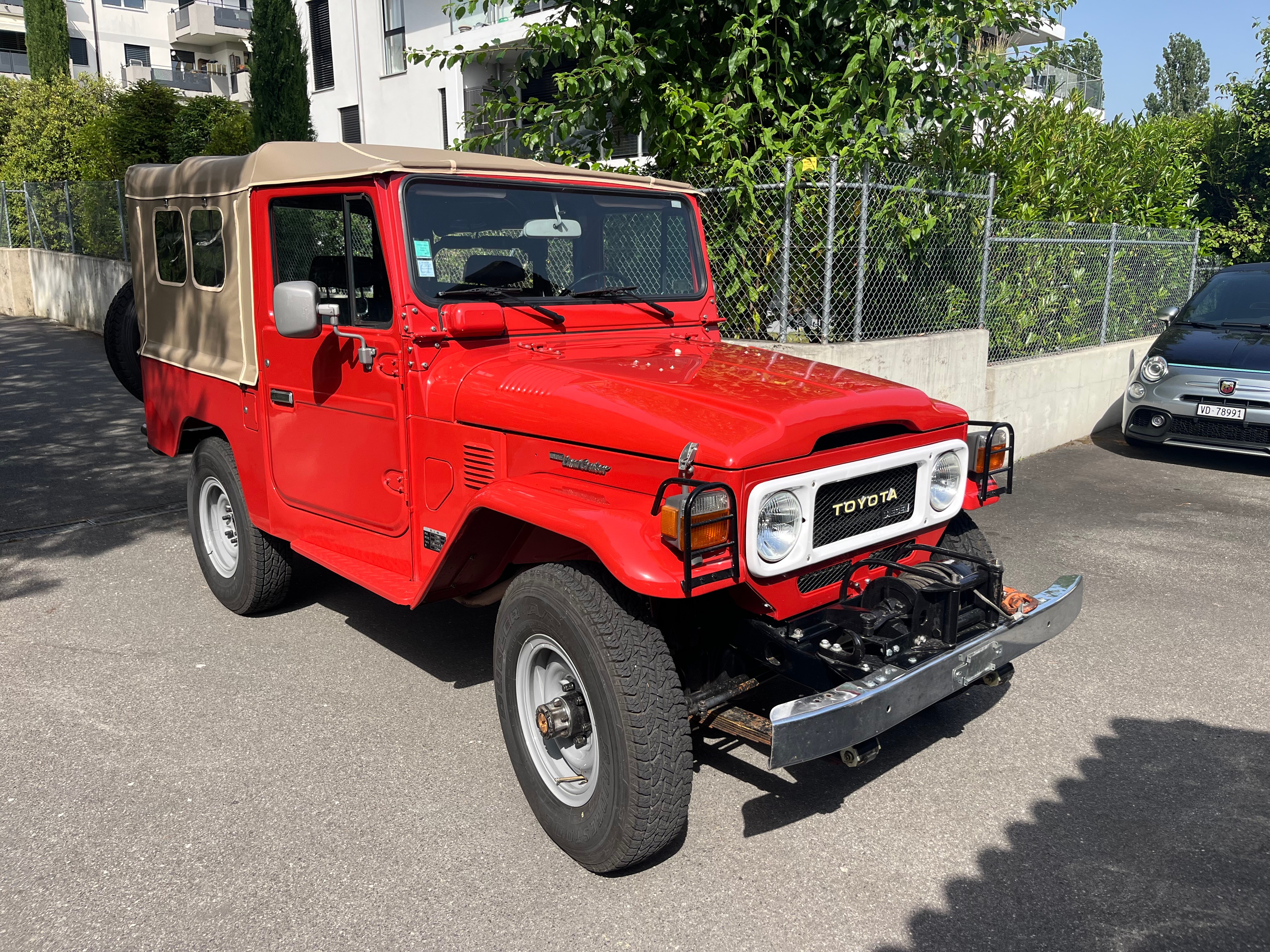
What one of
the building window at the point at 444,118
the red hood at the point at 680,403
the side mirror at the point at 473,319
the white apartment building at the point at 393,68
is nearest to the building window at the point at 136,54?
the white apartment building at the point at 393,68

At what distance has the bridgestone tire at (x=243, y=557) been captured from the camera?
4.83 metres

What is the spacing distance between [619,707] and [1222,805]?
7.19 ft

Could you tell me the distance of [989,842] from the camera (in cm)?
321

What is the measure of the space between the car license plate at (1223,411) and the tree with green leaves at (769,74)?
3.08 m

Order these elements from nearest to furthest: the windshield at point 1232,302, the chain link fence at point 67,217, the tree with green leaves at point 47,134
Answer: the windshield at point 1232,302
the chain link fence at point 67,217
the tree with green leaves at point 47,134

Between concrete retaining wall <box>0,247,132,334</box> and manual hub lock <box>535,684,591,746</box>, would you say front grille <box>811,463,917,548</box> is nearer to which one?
manual hub lock <box>535,684,591,746</box>

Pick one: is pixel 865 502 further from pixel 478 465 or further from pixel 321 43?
pixel 321 43

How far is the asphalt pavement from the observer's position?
2826 mm

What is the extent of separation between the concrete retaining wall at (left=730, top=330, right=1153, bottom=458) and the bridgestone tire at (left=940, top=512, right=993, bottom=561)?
249cm

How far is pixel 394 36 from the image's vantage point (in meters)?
23.6

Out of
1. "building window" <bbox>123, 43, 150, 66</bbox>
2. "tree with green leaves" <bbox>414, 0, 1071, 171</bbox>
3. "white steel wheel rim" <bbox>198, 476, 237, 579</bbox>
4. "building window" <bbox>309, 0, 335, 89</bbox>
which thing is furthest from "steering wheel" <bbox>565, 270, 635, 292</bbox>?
"building window" <bbox>123, 43, 150, 66</bbox>

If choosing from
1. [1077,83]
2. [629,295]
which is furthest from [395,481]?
[1077,83]

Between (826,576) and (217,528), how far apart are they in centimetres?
350

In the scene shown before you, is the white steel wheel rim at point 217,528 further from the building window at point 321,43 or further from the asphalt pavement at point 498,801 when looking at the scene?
the building window at point 321,43
